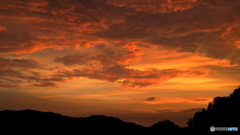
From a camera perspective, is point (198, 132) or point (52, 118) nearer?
point (198, 132)

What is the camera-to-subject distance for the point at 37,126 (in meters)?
133

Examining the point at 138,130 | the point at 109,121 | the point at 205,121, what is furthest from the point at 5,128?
the point at 205,121

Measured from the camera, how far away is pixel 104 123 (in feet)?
524

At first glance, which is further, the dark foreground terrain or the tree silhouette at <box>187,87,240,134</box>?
the dark foreground terrain

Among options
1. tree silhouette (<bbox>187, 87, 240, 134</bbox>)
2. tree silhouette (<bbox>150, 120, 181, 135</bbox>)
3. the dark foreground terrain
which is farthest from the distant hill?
tree silhouette (<bbox>187, 87, 240, 134</bbox>)

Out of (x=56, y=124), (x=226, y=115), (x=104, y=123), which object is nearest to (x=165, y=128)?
(x=226, y=115)

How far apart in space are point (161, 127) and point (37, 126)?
72913 millimetres

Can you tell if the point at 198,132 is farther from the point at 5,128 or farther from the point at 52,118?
the point at 5,128

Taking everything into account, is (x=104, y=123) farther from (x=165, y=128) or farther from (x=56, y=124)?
(x=165, y=128)

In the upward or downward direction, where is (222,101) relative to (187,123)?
upward

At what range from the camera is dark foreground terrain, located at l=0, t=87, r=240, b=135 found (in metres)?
112

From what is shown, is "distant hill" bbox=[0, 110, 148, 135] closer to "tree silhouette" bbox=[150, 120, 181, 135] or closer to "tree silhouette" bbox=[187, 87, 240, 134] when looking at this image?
"tree silhouette" bbox=[150, 120, 181, 135]

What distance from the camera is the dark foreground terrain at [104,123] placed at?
367 ft

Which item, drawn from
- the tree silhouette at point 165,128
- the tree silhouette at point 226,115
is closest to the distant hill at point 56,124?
the tree silhouette at point 165,128
